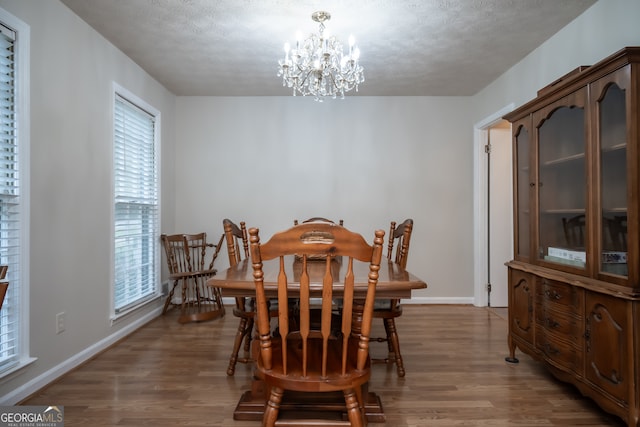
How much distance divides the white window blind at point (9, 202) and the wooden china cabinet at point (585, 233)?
2.95 m

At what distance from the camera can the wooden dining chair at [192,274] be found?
3812 mm

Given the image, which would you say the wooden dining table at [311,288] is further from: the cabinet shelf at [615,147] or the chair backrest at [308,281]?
the cabinet shelf at [615,147]

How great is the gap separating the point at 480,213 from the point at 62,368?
3976mm

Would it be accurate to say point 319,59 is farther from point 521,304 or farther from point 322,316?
point 521,304

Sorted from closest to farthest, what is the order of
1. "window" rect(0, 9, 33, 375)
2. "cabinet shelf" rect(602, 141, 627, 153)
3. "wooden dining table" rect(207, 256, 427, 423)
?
1. "wooden dining table" rect(207, 256, 427, 423)
2. "cabinet shelf" rect(602, 141, 627, 153)
3. "window" rect(0, 9, 33, 375)

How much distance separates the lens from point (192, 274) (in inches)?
151

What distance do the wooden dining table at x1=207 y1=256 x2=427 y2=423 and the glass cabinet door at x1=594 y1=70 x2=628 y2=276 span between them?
0.92m

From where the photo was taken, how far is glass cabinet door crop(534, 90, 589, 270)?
206 cm

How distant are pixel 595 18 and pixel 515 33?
0.52m

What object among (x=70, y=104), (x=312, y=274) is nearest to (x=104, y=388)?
(x=312, y=274)

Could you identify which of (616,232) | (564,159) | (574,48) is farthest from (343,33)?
(616,232)

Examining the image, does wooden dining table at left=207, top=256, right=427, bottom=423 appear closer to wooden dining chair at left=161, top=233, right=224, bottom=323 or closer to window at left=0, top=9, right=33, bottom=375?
window at left=0, top=9, right=33, bottom=375

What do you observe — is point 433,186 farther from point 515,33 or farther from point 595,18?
point 595,18

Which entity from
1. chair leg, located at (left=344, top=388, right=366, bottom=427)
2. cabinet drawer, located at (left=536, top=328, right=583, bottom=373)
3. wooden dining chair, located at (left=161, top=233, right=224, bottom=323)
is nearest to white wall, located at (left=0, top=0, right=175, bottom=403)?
wooden dining chair, located at (left=161, top=233, right=224, bottom=323)
